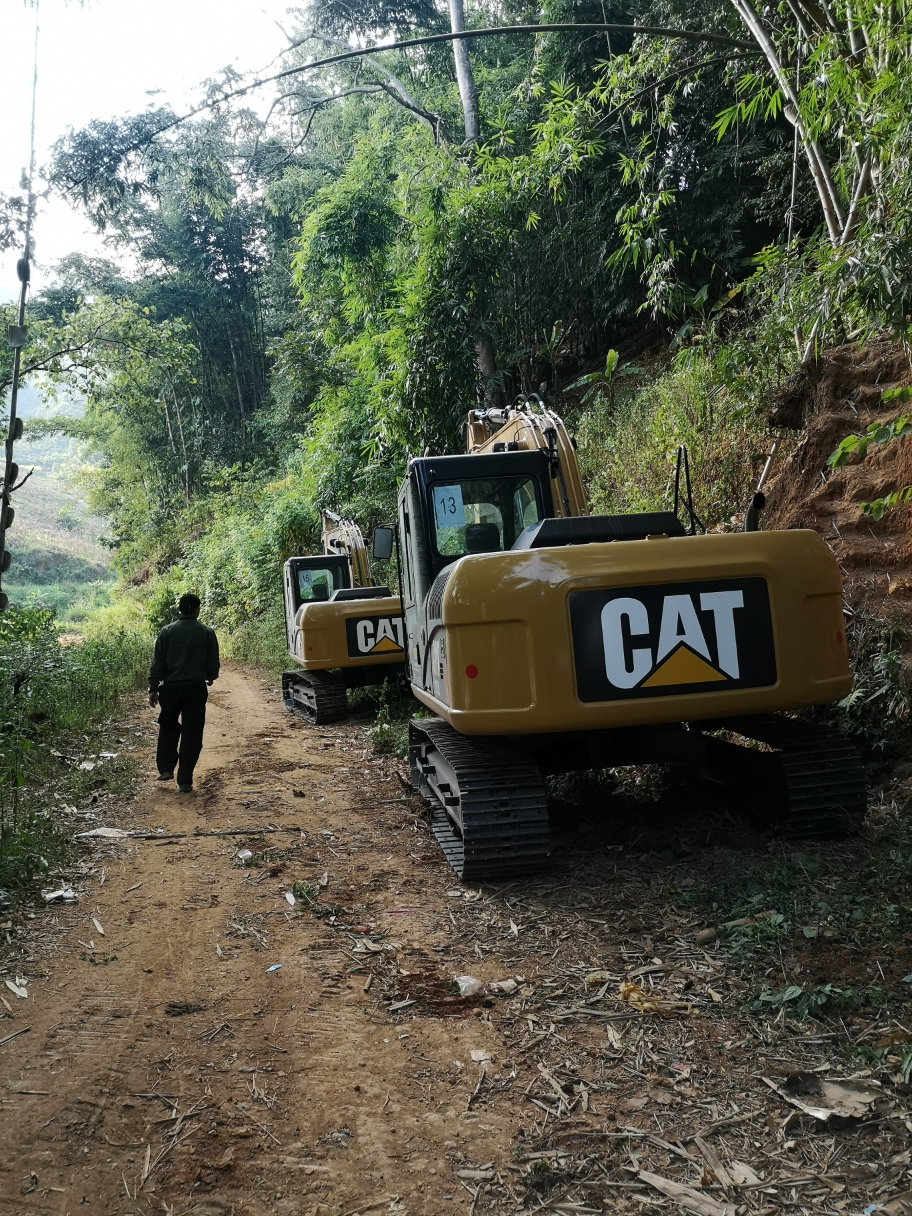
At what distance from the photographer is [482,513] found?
6383 millimetres

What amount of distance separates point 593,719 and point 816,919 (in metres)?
1.24

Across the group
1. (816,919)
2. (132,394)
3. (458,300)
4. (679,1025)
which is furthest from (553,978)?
(132,394)

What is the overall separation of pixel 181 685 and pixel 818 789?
5.15 m

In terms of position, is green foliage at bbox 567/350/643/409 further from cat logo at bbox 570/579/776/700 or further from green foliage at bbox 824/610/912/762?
cat logo at bbox 570/579/776/700

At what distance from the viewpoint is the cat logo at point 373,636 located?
11156mm

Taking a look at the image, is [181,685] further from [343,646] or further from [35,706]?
[343,646]

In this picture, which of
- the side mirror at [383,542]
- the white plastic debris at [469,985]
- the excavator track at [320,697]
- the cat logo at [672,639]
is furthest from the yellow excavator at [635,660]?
the excavator track at [320,697]

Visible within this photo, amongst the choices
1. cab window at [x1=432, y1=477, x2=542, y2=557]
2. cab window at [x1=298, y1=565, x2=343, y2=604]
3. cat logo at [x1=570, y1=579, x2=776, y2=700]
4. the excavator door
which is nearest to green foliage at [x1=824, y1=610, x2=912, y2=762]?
cat logo at [x1=570, y1=579, x2=776, y2=700]

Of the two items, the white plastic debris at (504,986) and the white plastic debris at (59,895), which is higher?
the white plastic debris at (59,895)

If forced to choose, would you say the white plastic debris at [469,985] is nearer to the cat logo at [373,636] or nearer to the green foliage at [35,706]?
Answer: the green foliage at [35,706]

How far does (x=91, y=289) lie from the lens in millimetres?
31344

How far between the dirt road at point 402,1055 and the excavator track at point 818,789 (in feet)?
1.57

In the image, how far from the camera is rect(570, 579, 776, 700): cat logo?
14.1 feet

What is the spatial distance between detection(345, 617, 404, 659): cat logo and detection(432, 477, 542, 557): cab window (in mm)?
4831
